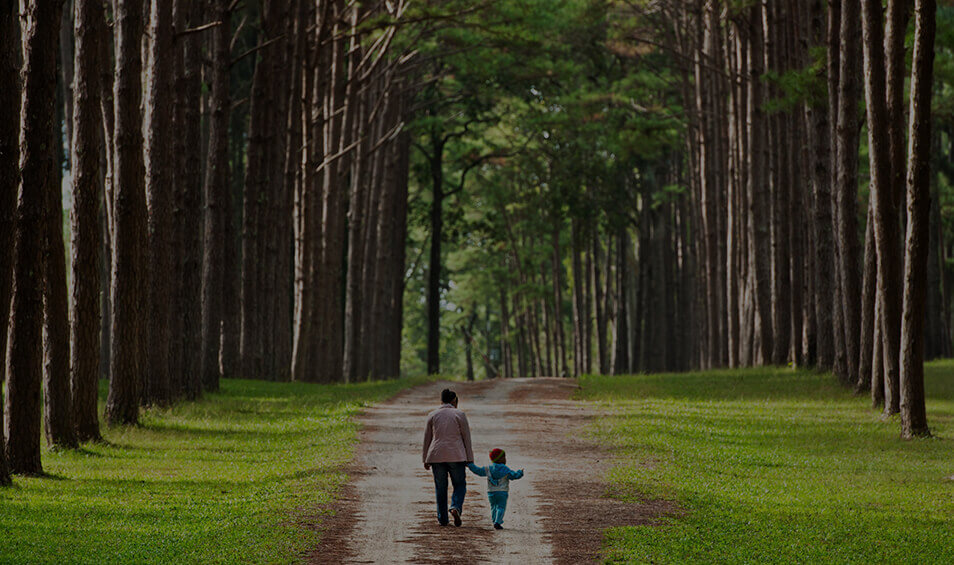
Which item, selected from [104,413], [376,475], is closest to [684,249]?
[104,413]

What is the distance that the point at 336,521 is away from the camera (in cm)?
1191

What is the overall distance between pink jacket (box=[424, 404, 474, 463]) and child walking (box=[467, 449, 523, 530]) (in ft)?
0.53

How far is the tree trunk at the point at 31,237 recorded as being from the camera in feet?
47.1

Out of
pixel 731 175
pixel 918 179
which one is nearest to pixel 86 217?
pixel 918 179

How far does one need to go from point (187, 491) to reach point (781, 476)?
7.40 metres

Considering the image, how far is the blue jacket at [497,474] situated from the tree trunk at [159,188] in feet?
38.8

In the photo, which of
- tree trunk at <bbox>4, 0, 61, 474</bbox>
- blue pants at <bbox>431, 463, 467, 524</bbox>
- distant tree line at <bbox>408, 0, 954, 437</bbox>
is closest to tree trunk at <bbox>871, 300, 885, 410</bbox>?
distant tree line at <bbox>408, 0, 954, 437</bbox>

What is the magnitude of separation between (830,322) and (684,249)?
25438 millimetres

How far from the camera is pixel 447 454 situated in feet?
37.9

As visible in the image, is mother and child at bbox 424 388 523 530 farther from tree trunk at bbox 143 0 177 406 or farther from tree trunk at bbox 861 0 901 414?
tree trunk at bbox 143 0 177 406

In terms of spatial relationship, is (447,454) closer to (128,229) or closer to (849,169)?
(128,229)

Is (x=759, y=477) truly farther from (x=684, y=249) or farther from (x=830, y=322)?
(x=684, y=249)

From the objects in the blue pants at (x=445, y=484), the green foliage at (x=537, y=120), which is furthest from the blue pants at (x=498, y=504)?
the green foliage at (x=537, y=120)

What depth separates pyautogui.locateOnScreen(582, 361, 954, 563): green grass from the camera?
1113 centimetres
